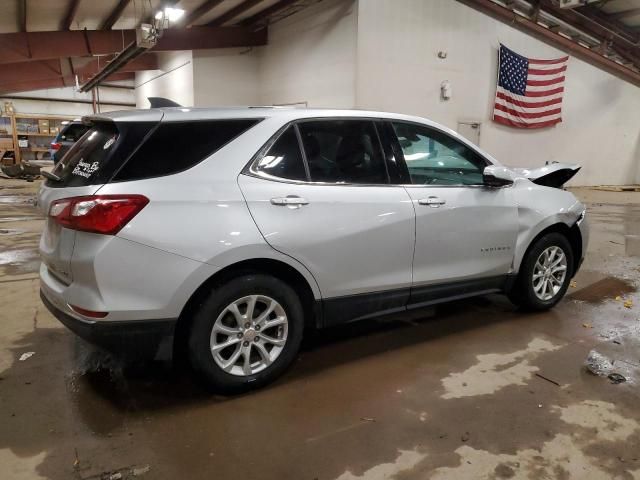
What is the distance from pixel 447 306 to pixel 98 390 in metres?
2.80

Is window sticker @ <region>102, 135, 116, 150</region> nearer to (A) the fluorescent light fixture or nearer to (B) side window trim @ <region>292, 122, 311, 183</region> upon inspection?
(B) side window trim @ <region>292, 122, 311, 183</region>

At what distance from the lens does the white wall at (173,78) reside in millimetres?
15055

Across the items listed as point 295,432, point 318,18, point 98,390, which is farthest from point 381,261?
point 318,18

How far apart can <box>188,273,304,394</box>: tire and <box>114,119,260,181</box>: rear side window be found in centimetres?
67

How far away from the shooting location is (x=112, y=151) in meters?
2.30

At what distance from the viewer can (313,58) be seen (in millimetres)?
12773

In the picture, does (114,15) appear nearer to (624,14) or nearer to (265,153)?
(265,153)

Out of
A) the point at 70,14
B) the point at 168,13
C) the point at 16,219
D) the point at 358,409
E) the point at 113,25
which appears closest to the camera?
the point at 358,409

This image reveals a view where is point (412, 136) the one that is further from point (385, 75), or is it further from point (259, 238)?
point (385, 75)

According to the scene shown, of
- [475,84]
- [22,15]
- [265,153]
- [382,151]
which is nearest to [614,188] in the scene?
[475,84]

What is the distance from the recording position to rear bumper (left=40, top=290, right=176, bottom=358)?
225 cm

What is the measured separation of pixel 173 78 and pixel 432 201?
621 inches

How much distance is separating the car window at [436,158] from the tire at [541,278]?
32.1 inches

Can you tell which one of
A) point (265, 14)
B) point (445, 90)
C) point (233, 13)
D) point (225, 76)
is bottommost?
point (445, 90)
